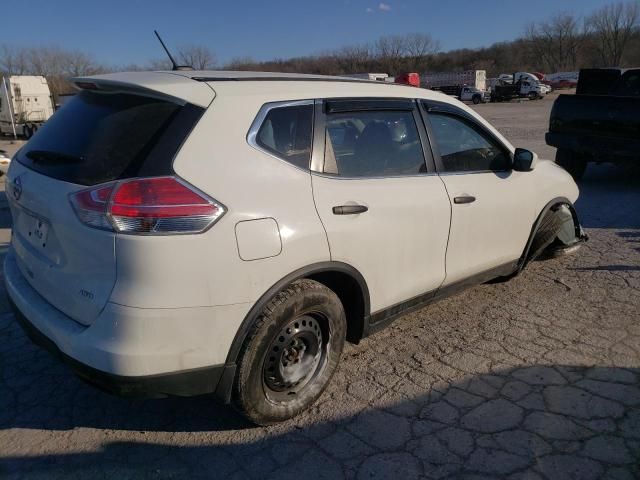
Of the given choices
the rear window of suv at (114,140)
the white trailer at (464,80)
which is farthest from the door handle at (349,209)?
the white trailer at (464,80)

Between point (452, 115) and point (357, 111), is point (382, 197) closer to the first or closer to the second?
point (357, 111)

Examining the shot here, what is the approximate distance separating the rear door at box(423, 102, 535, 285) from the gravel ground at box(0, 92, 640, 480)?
1.78ft

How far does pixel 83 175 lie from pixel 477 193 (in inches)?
97.1

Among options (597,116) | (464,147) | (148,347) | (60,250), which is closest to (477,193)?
(464,147)

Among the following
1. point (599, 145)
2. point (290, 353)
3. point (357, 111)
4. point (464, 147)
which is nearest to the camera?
point (290, 353)

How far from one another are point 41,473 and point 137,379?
75 centimetres

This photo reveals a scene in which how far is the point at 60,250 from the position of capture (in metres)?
2.37

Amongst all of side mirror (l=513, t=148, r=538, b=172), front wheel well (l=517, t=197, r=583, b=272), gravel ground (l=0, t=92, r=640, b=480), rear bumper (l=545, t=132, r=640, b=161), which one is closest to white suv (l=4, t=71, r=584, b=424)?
gravel ground (l=0, t=92, r=640, b=480)

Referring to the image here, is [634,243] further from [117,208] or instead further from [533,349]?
[117,208]

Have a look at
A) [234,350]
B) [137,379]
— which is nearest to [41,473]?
[137,379]

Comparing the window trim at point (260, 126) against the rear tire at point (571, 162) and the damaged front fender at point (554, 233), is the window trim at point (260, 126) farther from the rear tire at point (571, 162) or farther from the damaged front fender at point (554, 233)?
the rear tire at point (571, 162)

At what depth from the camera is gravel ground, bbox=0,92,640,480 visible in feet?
8.02

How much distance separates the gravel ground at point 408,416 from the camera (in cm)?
245

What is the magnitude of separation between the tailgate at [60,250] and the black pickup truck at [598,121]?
7.99 m
